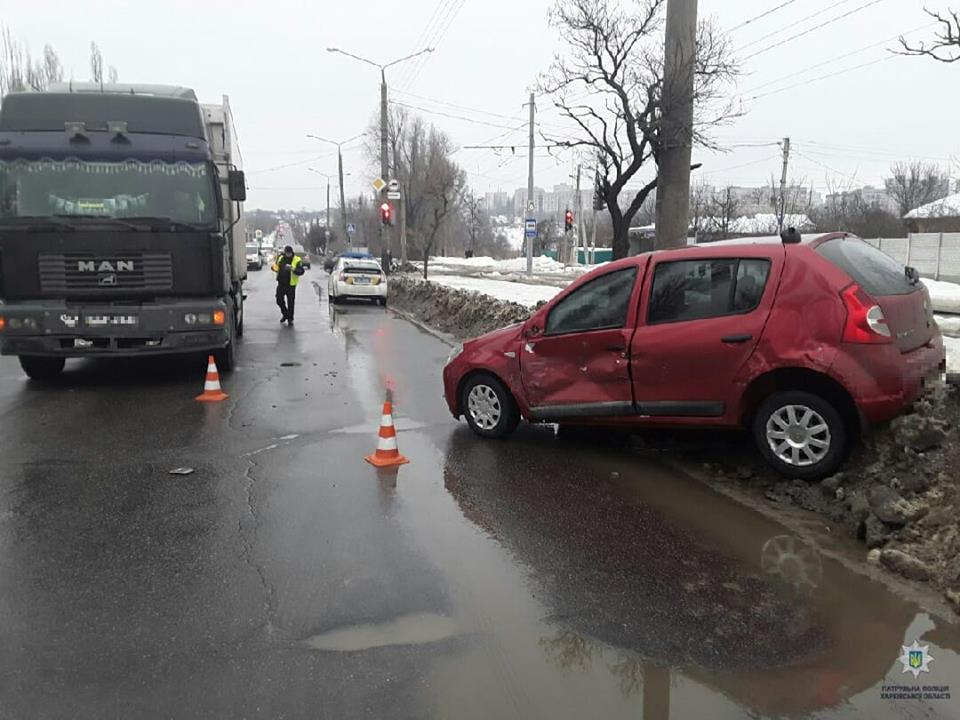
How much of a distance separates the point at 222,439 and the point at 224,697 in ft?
15.4

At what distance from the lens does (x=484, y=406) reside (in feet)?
24.7

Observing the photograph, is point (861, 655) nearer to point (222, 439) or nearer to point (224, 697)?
point (224, 697)

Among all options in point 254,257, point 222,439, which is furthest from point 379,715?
point 254,257

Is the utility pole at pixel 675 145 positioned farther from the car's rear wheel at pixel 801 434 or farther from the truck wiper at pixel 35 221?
the truck wiper at pixel 35 221

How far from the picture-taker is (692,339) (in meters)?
5.98

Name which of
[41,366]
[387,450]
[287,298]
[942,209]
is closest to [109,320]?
[41,366]

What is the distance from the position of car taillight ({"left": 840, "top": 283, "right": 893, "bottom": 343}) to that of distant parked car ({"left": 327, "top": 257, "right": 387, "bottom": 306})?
21159 mm

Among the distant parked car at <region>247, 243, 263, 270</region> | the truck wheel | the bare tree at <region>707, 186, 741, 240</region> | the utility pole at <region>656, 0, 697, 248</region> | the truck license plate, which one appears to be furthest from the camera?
the distant parked car at <region>247, 243, 263, 270</region>

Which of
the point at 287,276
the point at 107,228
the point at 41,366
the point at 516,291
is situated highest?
the point at 107,228

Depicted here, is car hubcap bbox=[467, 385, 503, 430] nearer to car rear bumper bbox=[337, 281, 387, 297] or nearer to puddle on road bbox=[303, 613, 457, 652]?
puddle on road bbox=[303, 613, 457, 652]

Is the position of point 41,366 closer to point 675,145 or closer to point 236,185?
point 236,185

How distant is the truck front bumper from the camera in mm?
9406

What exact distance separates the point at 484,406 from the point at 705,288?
2.46 meters

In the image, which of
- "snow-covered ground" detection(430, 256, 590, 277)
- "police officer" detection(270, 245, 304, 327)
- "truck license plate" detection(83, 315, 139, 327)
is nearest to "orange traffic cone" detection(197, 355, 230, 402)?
A: "truck license plate" detection(83, 315, 139, 327)
